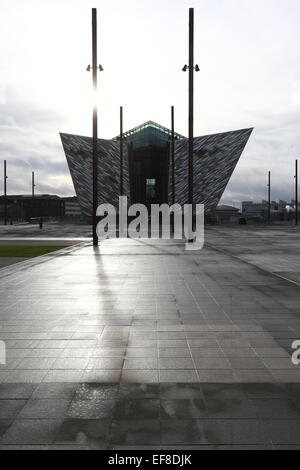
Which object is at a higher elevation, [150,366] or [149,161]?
[149,161]

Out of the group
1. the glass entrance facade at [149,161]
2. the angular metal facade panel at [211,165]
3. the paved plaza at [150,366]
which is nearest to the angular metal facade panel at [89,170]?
the glass entrance facade at [149,161]

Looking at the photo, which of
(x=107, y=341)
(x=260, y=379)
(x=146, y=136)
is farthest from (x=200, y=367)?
(x=146, y=136)

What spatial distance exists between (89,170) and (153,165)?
38.9ft

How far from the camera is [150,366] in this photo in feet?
14.5

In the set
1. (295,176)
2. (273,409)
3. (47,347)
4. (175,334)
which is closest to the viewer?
(273,409)

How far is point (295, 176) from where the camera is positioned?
56.1 metres

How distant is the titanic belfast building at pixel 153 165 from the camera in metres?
56.1

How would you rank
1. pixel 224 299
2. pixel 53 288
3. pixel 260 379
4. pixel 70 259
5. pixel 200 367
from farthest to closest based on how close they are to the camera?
pixel 70 259 < pixel 53 288 < pixel 224 299 < pixel 200 367 < pixel 260 379

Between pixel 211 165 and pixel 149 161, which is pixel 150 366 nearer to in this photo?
pixel 211 165

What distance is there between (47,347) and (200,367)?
192 centimetres

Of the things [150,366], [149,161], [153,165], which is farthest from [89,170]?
[150,366]

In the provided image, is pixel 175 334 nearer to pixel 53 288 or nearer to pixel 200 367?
pixel 200 367

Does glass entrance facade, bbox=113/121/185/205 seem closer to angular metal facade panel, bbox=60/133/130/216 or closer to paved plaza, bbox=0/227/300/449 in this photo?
angular metal facade panel, bbox=60/133/130/216
